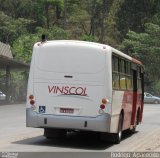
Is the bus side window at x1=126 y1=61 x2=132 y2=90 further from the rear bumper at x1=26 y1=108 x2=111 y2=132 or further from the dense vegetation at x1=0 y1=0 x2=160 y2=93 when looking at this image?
the dense vegetation at x1=0 y1=0 x2=160 y2=93

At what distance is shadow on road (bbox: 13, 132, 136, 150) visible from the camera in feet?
55.2

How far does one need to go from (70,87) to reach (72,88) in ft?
0.21

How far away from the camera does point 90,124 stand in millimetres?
16328

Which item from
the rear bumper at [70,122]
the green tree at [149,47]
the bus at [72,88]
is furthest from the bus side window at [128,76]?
the green tree at [149,47]

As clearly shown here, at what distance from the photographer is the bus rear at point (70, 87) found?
16438mm

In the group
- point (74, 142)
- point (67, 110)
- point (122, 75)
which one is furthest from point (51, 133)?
point (122, 75)

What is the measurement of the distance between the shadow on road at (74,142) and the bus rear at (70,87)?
0.59m

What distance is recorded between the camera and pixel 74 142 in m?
18.0

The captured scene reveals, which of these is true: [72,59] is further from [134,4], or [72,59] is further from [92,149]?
[134,4]

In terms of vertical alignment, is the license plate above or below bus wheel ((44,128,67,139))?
above

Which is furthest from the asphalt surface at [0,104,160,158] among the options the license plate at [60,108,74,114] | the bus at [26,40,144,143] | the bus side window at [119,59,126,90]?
the bus side window at [119,59,126,90]

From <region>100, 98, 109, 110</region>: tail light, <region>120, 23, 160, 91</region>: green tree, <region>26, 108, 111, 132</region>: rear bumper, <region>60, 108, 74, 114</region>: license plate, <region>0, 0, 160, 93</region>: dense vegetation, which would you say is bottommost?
<region>26, 108, 111, 132</region>: rear bumper

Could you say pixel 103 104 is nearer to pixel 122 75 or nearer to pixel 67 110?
pixel 67 110

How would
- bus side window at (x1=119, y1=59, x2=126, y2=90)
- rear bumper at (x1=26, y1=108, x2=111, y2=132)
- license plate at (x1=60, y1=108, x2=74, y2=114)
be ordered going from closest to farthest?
rear bumper at (x1=26, y1=108, x2=111, y2=132)
license plate at (x1=60, y1=108, x2=74, y2=114)
bus side window at (x1=119, y1=59, x2=126, y2=90)
